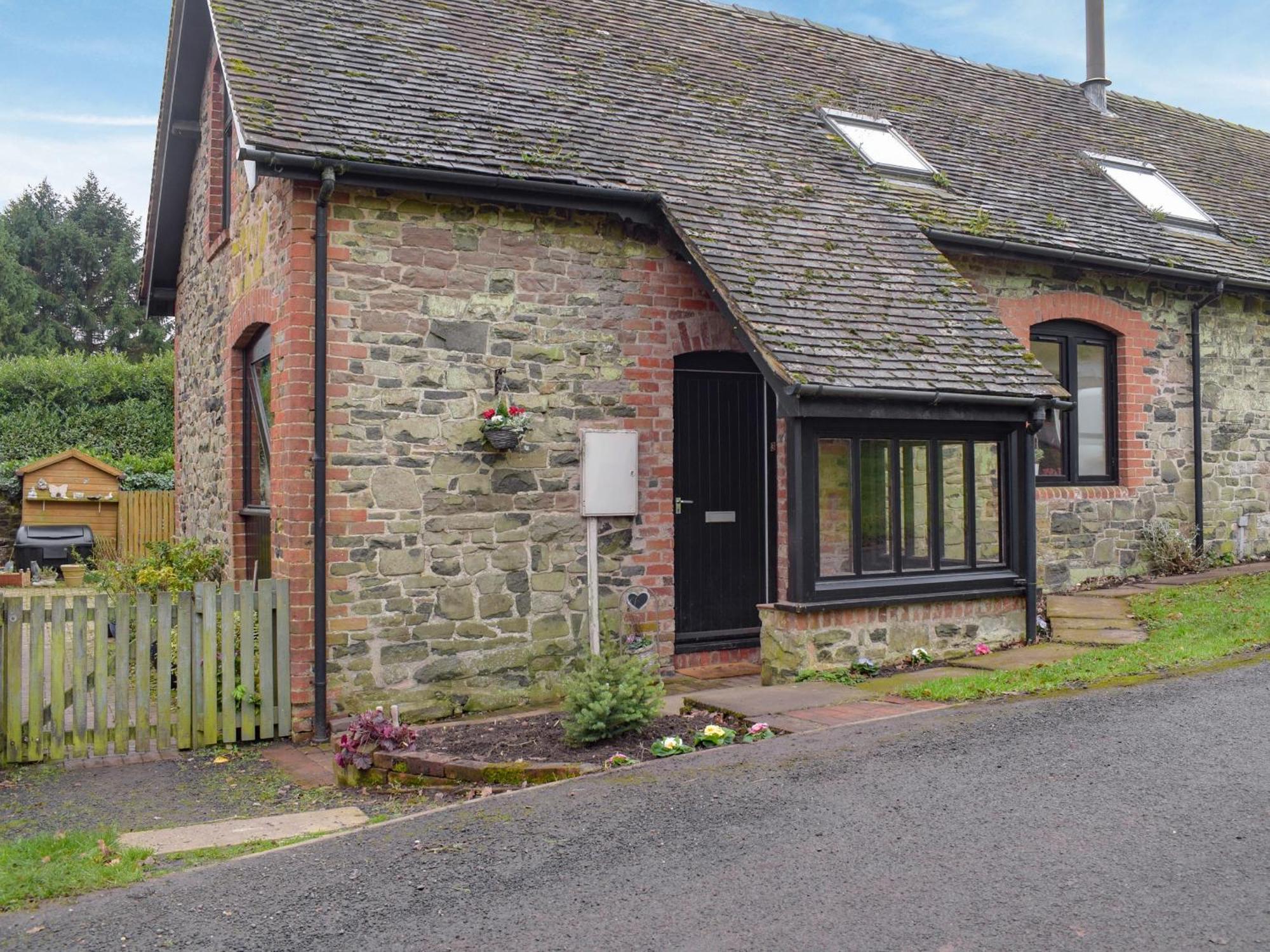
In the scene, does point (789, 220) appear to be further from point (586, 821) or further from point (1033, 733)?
point (586, 821)

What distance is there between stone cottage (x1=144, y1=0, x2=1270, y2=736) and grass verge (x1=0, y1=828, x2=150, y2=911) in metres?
2.53

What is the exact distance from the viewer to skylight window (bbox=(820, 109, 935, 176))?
1178 cm

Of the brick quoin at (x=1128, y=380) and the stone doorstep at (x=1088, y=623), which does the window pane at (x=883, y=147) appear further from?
the stone doorstep at (x=1088, y=623)

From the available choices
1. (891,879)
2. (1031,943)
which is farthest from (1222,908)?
(891,879)

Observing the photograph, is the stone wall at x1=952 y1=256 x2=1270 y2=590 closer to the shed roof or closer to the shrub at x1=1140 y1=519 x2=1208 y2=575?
the shrub at x1=1140 y1=519 x2=1208 y2=575

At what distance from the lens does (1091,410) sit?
39.8 feet

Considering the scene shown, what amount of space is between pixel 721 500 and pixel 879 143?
4.86 m

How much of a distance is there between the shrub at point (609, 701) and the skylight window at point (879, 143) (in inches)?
272

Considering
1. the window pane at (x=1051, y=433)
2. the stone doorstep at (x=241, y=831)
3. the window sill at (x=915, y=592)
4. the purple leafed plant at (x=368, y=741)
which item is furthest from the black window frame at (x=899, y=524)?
the stone doorstep at (x=241, y=831)

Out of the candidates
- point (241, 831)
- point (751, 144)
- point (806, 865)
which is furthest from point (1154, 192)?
point (241, 831)

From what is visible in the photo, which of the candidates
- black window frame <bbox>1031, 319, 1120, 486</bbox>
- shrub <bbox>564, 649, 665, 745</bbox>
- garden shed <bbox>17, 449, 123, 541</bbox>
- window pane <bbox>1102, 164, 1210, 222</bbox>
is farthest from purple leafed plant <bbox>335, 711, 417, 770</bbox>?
garden shed <bbox>17, 449, 123, 541</bbox>

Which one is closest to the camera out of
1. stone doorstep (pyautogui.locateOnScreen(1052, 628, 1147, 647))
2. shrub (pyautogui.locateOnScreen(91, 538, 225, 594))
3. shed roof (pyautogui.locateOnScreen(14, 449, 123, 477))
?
stone doorstep (pyautogui.locateOnScreen(1052, 628, 1147, 647))

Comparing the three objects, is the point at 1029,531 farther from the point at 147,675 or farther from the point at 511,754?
the point at 147,675

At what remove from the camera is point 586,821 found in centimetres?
512
